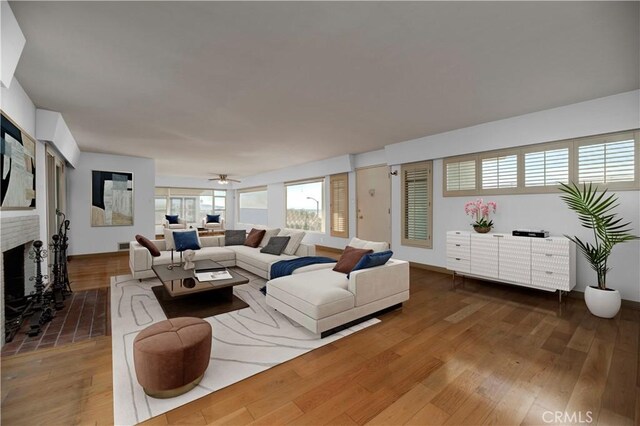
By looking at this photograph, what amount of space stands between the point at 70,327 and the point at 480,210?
19.3 feet

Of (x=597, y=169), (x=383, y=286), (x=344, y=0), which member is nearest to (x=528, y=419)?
(x=383, y=286)

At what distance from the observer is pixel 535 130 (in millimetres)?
4113

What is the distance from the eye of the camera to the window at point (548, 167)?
3.51 m

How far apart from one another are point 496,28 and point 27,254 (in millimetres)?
5605

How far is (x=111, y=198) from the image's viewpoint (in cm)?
707

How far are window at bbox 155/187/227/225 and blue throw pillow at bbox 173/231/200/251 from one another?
713 cm

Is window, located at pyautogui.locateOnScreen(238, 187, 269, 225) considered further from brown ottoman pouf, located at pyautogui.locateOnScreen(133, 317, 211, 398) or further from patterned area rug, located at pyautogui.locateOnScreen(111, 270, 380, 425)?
brown ottoman pouf, located at pyautogui.locateOnScreen(133, 317, 211, 398)

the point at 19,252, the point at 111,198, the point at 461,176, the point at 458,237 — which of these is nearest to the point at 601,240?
the point at 458,237

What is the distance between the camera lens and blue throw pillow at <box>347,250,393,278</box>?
3.11m

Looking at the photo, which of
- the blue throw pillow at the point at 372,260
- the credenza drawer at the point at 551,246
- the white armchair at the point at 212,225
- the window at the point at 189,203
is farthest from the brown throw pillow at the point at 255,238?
the window at the point at 189,203

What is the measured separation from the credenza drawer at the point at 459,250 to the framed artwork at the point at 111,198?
7.69 metres

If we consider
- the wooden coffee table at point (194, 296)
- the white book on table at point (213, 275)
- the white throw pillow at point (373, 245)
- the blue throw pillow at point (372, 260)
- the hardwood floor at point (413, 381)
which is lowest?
the hardwood floor at point (413, 381)

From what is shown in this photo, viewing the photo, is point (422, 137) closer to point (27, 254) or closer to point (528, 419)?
point (528, 419)

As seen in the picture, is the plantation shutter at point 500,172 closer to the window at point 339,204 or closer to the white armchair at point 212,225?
the window at point 339,204
